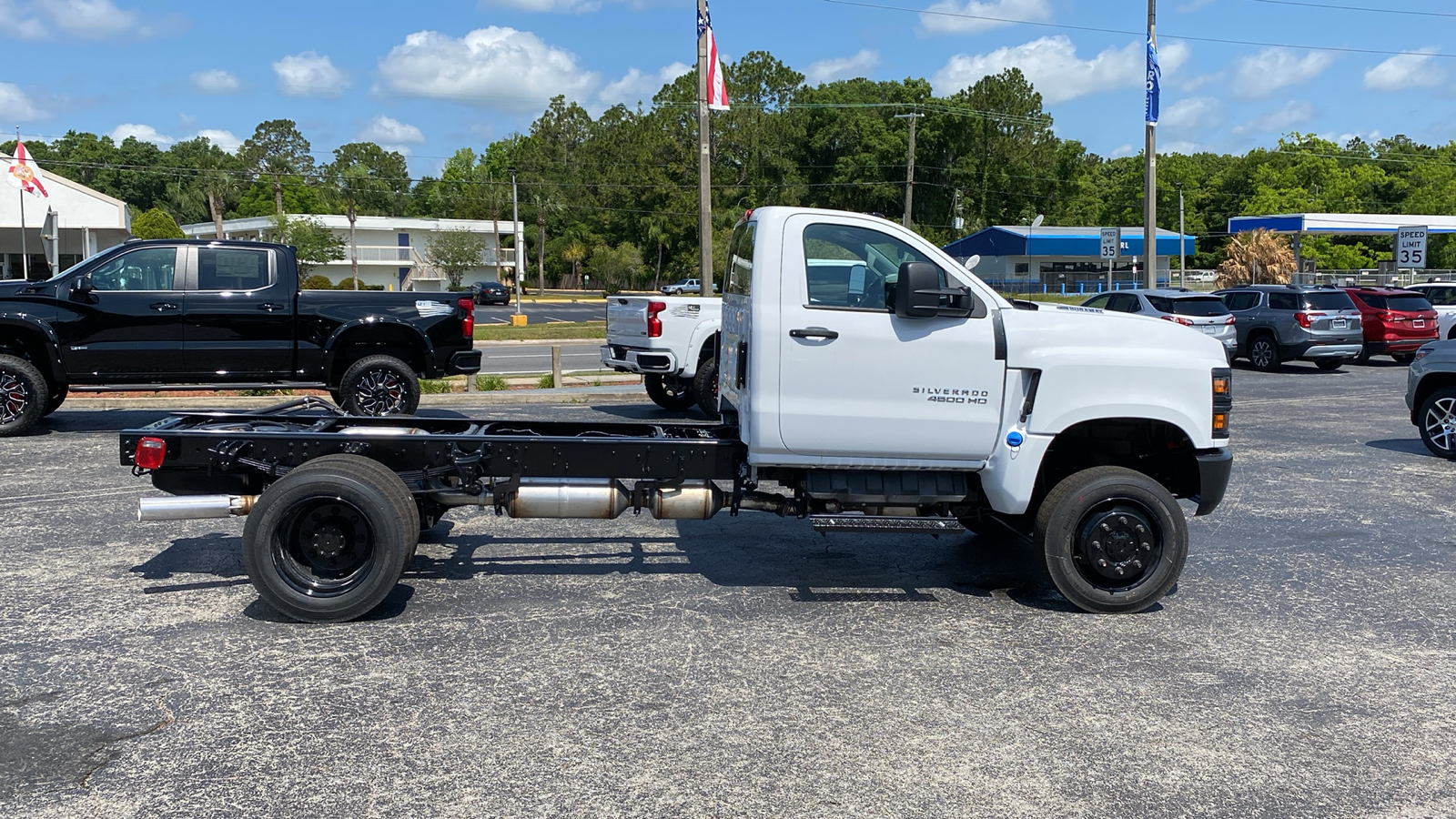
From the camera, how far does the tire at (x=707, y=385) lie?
44.1 ft

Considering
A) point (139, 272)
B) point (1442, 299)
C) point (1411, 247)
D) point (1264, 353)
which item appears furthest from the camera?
point (1411, 247)

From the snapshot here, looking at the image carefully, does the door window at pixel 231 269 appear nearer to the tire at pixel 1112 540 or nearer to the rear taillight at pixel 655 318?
the rear taillight at pixel 655 318

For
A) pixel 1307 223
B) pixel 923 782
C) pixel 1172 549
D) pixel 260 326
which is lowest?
pixel 923 782

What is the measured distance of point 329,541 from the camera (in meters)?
6.09

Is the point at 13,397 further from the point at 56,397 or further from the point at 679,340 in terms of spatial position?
the point at 679,340

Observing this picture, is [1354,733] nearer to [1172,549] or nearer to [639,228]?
[1172,549]

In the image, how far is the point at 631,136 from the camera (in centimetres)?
10000

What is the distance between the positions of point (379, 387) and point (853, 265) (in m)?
7.81

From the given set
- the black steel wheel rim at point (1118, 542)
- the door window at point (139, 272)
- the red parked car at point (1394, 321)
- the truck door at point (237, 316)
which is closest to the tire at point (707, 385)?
the truck door at point (237, 316)

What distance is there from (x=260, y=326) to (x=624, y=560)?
6.76 meters

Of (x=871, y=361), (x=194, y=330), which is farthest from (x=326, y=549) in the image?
(x=194, y=330)

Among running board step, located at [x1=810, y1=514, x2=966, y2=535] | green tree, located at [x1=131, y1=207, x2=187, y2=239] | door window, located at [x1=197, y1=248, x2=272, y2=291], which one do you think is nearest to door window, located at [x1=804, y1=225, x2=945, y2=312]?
running board step, located at [x1=810, y1=514, x2=966, y2=535]

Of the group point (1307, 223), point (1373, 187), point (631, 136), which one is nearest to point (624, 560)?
point (1307, 223)

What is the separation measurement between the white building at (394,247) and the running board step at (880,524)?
264 ft
